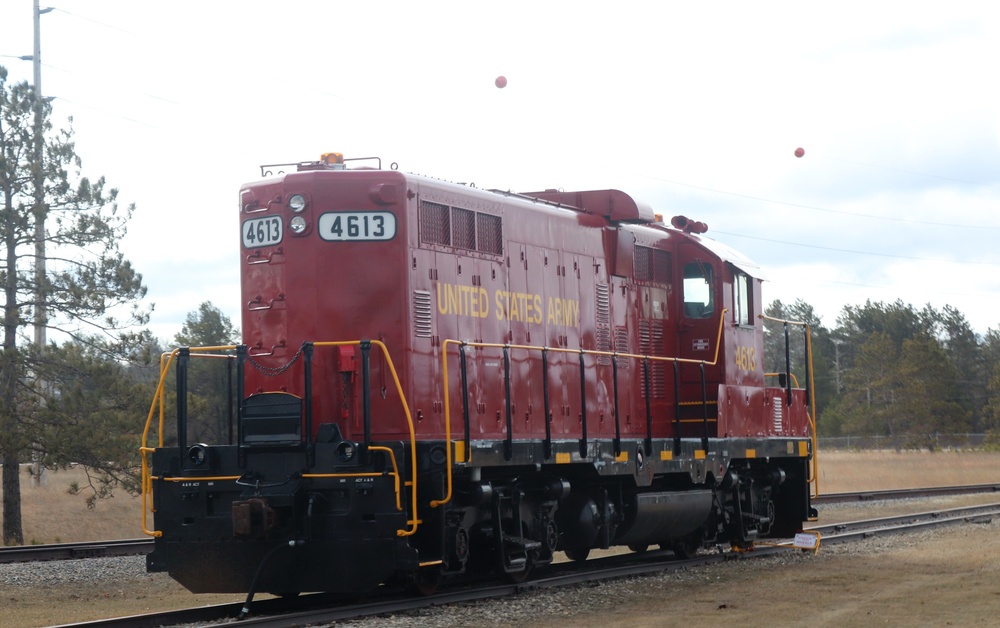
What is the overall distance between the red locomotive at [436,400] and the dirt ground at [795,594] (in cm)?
120

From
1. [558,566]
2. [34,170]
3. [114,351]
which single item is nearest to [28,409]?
[114,351]

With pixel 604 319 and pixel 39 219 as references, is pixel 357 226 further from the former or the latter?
pixel 39 219

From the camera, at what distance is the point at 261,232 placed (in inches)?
447

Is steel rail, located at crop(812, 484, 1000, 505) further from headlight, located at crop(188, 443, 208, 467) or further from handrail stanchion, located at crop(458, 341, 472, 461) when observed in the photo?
headlight, located at crop(188, 443, 208, 467)

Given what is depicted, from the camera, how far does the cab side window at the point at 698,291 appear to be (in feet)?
50.3

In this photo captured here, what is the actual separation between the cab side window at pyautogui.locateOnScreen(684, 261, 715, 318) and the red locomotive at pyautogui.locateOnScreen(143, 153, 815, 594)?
0.50 ft

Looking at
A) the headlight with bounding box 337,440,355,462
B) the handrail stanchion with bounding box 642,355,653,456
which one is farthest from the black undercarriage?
the handrail stanchion with bounding box 642,355,653,456

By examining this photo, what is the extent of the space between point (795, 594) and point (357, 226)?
5.57 meters

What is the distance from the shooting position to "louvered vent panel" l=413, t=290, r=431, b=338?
36.2 ft

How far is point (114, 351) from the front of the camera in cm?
2450

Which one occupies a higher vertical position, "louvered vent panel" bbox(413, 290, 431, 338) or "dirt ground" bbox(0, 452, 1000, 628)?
"louvered vent panel" bbox(413, 290, 431, 338)

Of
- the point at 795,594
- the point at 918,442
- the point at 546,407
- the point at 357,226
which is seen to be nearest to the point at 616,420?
the point at 546,407

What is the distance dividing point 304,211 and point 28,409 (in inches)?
572

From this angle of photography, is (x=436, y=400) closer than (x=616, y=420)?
Yes
